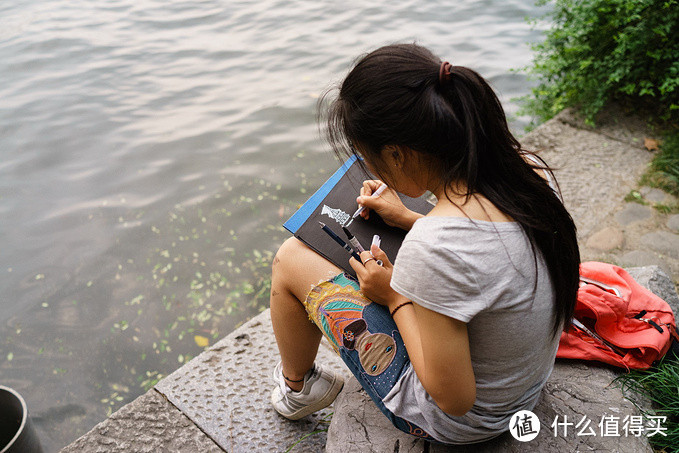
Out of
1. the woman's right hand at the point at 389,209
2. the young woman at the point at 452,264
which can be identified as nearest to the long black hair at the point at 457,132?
the young woman at the point at 452,264

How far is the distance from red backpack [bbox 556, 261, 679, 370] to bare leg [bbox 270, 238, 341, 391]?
94 centimetres

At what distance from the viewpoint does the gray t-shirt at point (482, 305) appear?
1.21 meters

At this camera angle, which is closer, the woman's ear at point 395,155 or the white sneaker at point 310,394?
the woman's ear at point 395,155

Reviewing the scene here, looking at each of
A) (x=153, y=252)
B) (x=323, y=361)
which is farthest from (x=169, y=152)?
(x=323, y=361)

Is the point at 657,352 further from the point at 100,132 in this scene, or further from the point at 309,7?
the point at 309,7

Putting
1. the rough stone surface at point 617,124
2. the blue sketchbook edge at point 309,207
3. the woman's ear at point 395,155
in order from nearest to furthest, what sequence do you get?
the woman's ear at point 395,155 → the blue sketchbook edge at point 309,207 → the rough stone surface at point 617,124

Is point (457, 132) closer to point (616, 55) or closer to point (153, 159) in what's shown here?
point (616, 55)

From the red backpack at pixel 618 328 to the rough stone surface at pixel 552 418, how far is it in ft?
0.25

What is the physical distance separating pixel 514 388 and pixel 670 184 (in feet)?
8.52

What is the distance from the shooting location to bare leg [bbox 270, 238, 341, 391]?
1702 mm

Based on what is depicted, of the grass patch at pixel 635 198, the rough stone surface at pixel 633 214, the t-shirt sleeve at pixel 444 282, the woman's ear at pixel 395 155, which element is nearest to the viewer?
the t-shirt sleeve at pixel 444 282

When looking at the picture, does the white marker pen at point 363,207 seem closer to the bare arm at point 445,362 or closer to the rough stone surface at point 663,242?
the bare arm at point 445,362

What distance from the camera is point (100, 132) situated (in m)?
4.96

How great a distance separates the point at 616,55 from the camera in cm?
360
